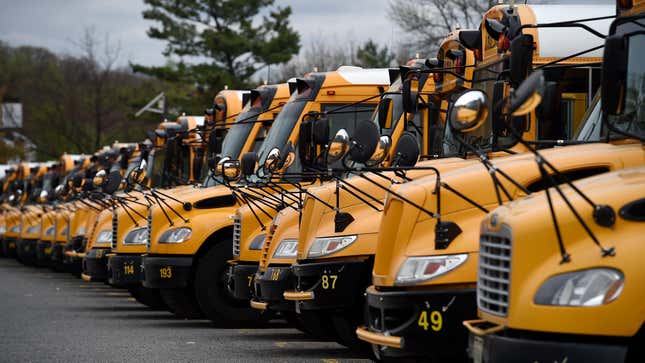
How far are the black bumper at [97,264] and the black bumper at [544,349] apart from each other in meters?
13.0

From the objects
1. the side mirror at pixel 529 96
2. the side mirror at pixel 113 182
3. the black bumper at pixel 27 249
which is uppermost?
the side mirror at pixel 529 96

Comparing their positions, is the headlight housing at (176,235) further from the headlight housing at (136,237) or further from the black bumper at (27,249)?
the black bumper at (27,249)

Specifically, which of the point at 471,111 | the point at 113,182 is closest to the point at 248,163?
the point at 113,182

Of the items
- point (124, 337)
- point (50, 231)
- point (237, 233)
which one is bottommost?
point (50, 231)

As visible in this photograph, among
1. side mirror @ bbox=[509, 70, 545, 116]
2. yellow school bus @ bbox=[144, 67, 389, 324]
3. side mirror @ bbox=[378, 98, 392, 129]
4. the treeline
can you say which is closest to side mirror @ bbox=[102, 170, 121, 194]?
yellow school bus @ bbox=[144, 67, 389, 324]

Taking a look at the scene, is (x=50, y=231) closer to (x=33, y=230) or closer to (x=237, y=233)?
(x=33, y=230)

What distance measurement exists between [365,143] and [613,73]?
12.4 ft

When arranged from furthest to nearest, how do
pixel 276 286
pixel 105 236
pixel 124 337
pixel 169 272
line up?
pixel 105 236
pixel 169 272
pixel 124 337
pixel 276 286

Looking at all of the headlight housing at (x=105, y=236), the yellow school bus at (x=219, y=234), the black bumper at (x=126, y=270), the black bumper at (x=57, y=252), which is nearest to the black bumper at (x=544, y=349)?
the yellow school bus at (x=219, y=234)

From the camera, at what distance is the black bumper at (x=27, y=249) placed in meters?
32.4

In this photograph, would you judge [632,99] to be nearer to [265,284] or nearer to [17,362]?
[265,284]

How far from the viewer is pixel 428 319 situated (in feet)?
26.9

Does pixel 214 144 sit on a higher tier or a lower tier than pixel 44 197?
higher

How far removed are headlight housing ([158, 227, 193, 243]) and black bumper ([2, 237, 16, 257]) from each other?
21.5 m
